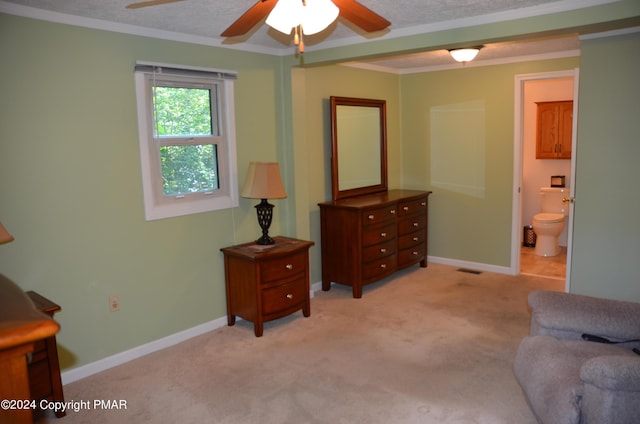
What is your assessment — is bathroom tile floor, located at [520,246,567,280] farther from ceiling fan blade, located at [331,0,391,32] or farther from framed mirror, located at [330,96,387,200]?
ceiling fan blade, located at [331,0,391,32]

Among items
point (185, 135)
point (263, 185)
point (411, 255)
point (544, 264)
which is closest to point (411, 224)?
point (411, 255)

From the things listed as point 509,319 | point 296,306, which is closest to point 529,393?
point 509,319

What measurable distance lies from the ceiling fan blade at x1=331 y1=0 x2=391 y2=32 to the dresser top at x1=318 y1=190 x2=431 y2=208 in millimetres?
2443

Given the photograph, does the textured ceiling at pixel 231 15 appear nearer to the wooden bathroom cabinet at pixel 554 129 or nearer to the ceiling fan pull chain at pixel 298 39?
the ceiling fan pull chain at pixel 298 39

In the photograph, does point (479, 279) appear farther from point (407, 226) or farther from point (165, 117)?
point (165, 117)

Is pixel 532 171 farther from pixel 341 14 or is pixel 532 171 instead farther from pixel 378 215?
pixel 341 14

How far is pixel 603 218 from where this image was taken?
11.8 feet

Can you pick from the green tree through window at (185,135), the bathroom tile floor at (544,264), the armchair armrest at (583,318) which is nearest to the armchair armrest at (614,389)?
the armchair armrest at (583,318)

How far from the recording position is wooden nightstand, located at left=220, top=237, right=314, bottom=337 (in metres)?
3.65

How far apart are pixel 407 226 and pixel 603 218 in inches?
75.2

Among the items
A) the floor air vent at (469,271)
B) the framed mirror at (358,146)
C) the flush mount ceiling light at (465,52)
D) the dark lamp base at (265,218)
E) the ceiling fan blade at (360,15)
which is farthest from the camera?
the floor air vent at (469,271)

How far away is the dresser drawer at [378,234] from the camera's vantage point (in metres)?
4.52

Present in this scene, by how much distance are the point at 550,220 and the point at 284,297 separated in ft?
12.1

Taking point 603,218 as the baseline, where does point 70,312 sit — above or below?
below
